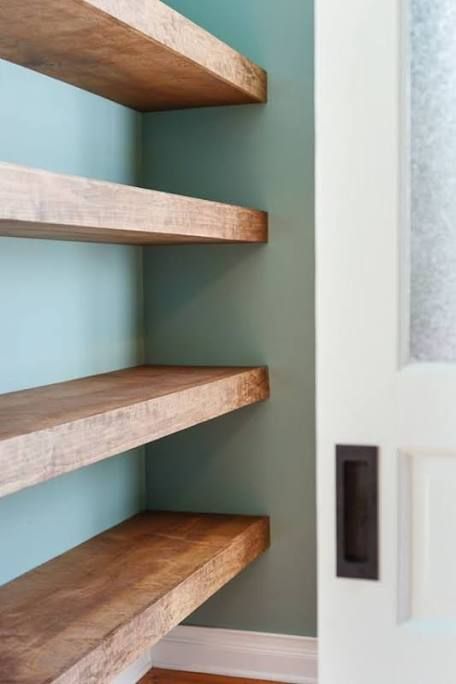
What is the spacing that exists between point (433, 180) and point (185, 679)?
60.0 inches

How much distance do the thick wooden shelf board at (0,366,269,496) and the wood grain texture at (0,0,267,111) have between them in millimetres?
633

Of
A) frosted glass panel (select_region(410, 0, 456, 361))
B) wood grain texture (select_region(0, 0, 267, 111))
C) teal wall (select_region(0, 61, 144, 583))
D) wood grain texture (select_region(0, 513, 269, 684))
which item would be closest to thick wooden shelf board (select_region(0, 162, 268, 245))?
teal wall (select_region(0, 61, 144, 583))

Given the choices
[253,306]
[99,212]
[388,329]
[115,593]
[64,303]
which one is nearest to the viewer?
[388,329]

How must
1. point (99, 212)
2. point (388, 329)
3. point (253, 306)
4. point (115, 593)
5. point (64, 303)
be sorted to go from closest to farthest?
point (388, 329)
point (99, 212)
point (115, 593)
point (64, 303)
point (253, 306)

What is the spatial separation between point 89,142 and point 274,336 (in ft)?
2.11

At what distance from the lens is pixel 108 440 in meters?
1.61

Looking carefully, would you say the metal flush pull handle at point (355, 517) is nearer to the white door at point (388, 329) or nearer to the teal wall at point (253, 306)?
the white door at point (388, 329)

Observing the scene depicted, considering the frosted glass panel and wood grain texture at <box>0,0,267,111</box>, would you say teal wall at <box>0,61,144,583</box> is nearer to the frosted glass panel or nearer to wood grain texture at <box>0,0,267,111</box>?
wood grain texture at <box>0,0,267,111</box>

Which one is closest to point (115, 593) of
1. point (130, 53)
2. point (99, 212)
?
point (99, 212)

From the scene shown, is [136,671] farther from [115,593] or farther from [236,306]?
[236,306]

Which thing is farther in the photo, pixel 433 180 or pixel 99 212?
pixel 99 212

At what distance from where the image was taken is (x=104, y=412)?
5.24 ft

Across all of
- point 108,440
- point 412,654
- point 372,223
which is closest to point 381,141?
point 372,223

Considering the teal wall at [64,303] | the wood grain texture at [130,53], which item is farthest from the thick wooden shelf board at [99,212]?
the wood grain texture at [130,53]
